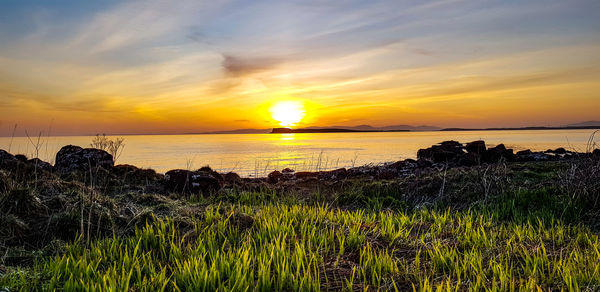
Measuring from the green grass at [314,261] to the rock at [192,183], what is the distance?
5376 millimetres

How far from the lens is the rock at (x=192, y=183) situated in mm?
11867

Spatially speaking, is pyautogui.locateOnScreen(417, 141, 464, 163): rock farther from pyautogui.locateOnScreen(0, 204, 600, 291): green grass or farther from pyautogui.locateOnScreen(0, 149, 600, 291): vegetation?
pyautogui.locateOnScreen(0, 204, 600, 291): green grass

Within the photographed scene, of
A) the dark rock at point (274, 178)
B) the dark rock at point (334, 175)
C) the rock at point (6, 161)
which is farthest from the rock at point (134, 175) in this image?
the dark rock at point (334, 175)

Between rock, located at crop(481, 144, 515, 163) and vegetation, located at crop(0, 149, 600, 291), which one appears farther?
rock, located at crop(481, 144, 515, 163)

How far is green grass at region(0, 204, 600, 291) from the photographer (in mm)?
3988

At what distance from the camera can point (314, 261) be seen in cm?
456

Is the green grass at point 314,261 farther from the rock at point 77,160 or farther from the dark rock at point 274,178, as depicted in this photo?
the dark rock at point 274,178

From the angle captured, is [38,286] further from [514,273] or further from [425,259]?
[514,273]

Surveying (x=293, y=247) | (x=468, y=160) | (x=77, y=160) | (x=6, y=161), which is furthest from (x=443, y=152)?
(x=6, y=161)

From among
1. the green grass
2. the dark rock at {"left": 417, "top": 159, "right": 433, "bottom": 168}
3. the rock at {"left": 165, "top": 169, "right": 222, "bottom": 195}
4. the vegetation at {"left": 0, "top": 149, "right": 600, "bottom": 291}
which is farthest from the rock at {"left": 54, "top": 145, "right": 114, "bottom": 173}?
the dark rock at {"left": 417, "top": 159, "right": 433, "bottom": 168}

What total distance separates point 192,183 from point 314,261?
27.2 ft

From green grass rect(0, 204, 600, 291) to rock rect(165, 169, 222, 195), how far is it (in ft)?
17.6

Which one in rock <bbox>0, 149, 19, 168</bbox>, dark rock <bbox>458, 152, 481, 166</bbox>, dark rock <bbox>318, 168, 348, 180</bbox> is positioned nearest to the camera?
rock <bbox>0, 149, 19, 168</bbox>

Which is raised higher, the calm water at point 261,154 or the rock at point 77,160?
the rock at point 77,160
